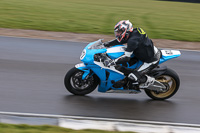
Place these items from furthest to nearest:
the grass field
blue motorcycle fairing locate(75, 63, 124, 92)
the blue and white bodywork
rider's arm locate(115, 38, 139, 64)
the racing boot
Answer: the grass field < the racing boot < blue motorcycle fairing locate(75, 63, 124, 92) < the blue and white bodywork < rider's arm locate(115, 38, 139, 64)

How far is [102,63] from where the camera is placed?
24.1ft

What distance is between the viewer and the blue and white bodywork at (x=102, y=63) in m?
7.33

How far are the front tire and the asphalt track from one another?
16cm

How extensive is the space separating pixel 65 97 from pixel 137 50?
1991 mm

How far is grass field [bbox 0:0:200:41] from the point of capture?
15344 millimetres

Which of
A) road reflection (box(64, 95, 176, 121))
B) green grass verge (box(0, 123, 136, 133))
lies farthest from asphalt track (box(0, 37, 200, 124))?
green grass verge (box(0, 123, 136, 133))

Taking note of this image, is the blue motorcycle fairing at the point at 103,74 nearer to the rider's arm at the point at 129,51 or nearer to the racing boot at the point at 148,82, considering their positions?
the rider's arm at the point at 129,51

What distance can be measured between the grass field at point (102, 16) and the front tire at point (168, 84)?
6.99 metres

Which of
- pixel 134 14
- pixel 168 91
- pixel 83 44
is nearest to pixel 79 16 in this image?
pixel 134 14

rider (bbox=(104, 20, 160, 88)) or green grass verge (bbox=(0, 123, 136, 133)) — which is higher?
rider (bbox=(104, 20, 160, 88))

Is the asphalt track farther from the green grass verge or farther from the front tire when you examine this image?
the green grass verge

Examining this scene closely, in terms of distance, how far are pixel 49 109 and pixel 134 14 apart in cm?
1316

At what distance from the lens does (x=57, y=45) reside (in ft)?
41.1

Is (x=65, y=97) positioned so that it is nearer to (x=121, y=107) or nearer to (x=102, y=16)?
(x=121, y=107)
